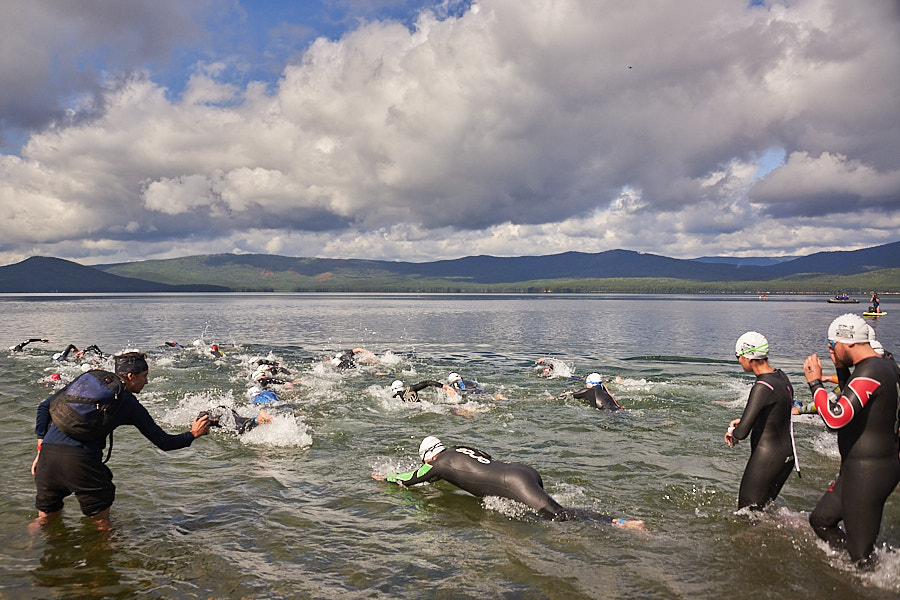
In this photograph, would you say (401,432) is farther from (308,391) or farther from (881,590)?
(881,590)

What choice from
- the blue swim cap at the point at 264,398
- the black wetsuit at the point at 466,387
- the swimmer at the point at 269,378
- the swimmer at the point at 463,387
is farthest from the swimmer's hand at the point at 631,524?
the swimmer at the point at 269,378

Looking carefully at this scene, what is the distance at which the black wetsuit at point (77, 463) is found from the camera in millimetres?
7043

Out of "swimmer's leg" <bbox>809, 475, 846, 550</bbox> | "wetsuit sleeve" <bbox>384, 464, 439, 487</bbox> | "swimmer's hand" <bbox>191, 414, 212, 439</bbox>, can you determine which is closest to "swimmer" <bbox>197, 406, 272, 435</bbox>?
"wetsuit sleeve" <bbox>384, 464, 439, 487</bbox>

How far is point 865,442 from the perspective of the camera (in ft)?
20.9

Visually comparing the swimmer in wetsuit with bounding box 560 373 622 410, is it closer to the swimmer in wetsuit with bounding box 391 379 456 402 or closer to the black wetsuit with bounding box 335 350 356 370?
the swimmer in wetsuit with bounding box 391 379 456 402

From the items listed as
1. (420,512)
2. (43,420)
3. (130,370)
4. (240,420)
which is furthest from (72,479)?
(240,420)

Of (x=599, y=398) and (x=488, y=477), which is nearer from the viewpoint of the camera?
(x=488, y=477)

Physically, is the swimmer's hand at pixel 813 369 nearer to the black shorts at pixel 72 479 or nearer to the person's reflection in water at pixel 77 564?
the person's reflection in water at pixel 77 564

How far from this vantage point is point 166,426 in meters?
16.2

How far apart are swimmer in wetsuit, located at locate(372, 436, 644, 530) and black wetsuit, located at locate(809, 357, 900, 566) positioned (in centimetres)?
306

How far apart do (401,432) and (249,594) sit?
9.08 m

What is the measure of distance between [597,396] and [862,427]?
39.7 ft

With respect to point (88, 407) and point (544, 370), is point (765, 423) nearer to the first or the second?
point (88, 407)

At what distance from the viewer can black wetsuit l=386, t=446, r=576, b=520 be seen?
29.2 ft
